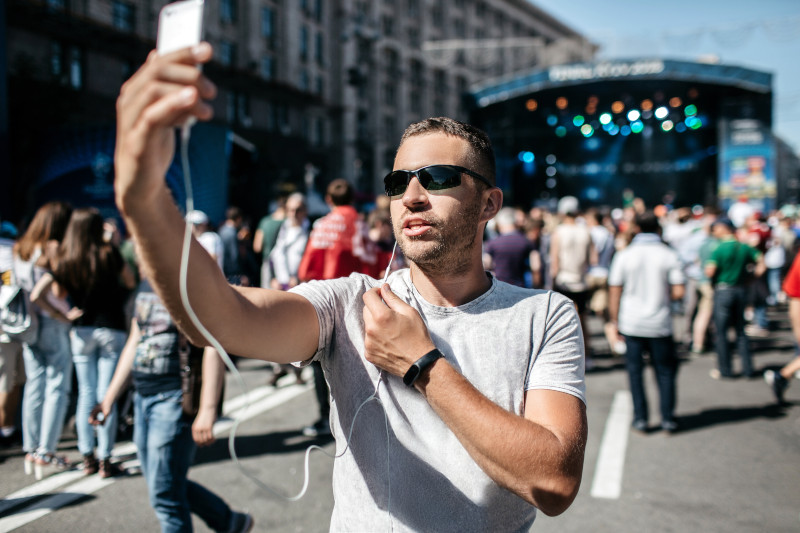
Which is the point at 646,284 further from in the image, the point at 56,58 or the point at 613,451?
the point at 56,58

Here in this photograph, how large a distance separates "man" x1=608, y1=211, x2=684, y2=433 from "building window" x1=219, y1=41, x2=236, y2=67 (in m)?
28.1

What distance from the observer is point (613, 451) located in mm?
4965

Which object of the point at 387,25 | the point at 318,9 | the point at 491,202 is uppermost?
the point at 387,25

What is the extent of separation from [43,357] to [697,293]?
906 cm

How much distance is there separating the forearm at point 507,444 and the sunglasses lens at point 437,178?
1.58ft

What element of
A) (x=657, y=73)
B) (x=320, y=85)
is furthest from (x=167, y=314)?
(x=320, y=85)

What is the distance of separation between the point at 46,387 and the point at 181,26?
182 inches

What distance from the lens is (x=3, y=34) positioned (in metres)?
10.6

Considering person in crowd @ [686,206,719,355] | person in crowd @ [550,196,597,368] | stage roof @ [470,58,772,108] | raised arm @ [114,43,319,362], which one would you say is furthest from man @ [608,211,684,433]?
stage roof @ [470,58,772,108]

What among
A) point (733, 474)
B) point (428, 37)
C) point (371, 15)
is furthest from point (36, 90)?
point (428, 37)

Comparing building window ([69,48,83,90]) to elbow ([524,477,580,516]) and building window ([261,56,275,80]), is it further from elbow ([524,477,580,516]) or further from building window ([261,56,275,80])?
elbow ([524,477,580,516])

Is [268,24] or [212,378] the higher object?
[268,24]

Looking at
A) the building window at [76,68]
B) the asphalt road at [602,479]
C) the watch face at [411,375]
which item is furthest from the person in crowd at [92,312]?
the building window at [76,68]

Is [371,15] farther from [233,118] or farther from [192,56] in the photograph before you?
[192,56]
